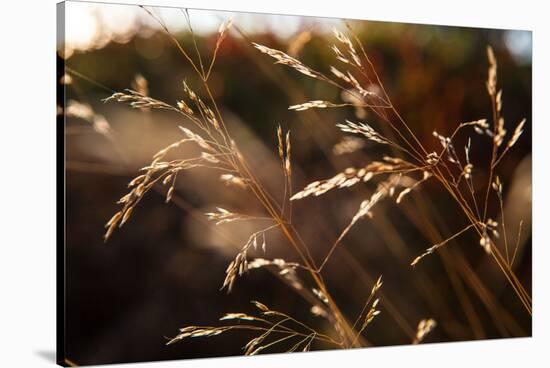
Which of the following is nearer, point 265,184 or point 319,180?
point 265,184

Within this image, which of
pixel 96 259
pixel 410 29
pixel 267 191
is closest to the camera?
pixel 96 259

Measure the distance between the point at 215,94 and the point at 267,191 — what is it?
0.45 m

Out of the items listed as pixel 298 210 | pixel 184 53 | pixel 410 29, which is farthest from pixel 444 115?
pixel 184 53

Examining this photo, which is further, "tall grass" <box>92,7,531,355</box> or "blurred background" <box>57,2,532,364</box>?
"tall grass" <box>92,7,531,355</box>

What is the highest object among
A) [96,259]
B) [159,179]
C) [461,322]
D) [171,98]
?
[171,98]

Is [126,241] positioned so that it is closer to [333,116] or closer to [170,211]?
[170,211]

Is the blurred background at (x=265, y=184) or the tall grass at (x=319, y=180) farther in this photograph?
the tall grass at (x=319, y=180)

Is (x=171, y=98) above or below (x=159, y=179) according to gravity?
above

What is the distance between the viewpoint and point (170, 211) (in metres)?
3.91

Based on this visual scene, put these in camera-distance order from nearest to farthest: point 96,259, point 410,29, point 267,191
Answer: point 96,259 < point 267,191 < point 410,29

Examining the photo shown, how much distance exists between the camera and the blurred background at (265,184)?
379 centimetres

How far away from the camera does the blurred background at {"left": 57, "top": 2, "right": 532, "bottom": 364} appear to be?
3.79 meters

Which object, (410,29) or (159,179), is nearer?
(159,179)

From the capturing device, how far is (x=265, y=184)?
159 inches
